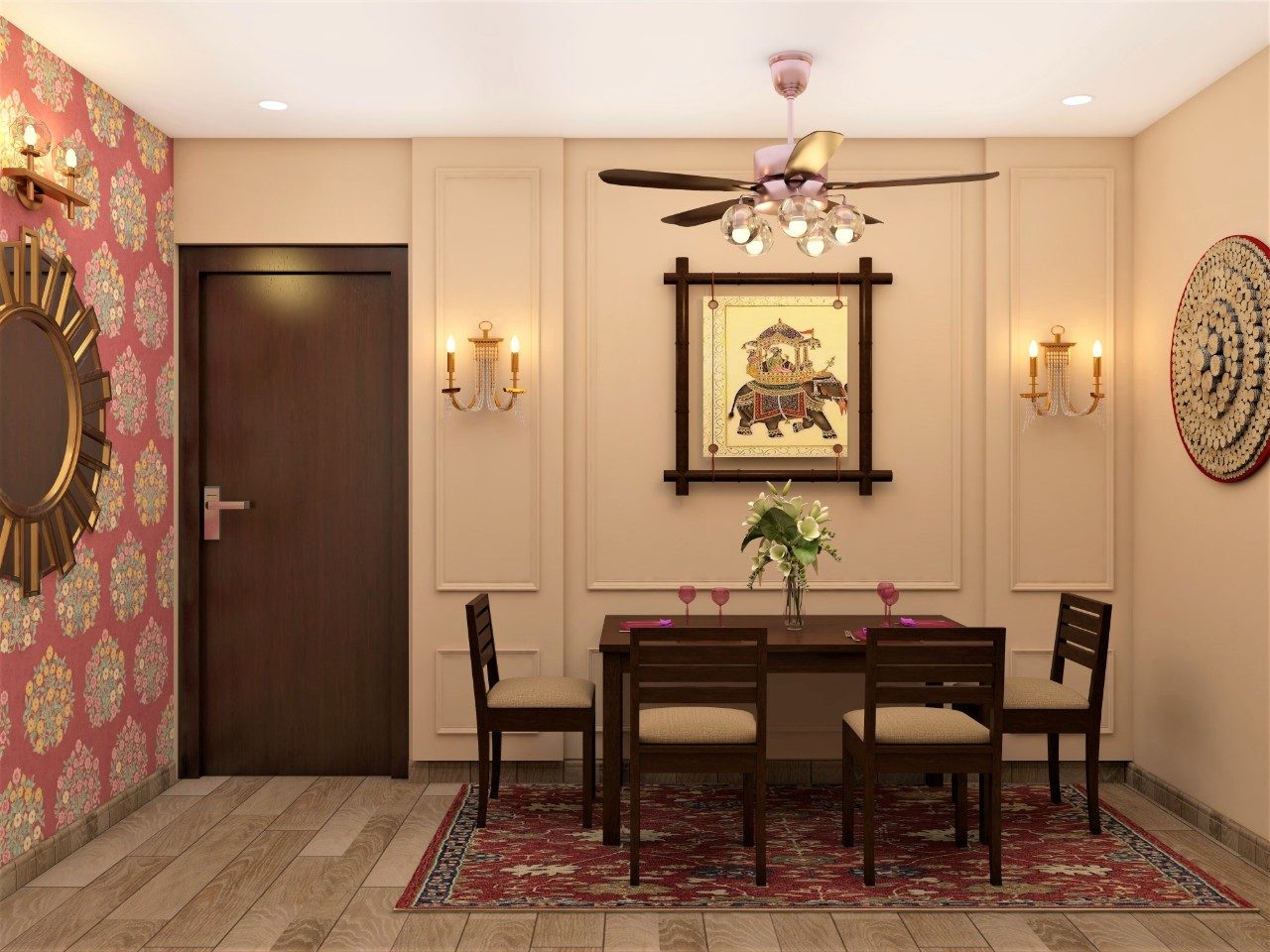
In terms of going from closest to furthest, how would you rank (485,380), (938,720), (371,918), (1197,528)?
1. (371,918)
2. (938,720)
3. (1197,528)
4. (485,380)

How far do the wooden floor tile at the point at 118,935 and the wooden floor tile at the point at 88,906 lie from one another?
3cm

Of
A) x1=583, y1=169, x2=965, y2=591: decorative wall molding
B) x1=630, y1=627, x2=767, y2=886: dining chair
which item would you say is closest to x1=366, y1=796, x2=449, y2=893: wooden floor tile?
x1=630, y1=627, x2=767, y2=886: dining chair

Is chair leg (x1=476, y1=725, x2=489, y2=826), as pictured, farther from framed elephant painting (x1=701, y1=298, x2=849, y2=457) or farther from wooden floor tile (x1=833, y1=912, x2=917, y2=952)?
framed elephant painting (x1=701, y1=298, x2=849, y2=457)

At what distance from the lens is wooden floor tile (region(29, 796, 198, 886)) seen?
3.52 m

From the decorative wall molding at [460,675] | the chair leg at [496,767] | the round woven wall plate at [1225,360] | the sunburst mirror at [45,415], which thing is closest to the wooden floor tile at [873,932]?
the chair leg at [496,767]

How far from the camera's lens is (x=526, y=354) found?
4.64 metres

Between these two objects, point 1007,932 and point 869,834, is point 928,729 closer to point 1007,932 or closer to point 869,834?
point 869,834

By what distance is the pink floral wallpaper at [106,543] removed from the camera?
3455 millimetres

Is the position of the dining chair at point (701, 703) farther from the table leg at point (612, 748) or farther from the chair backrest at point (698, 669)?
the table leg at point (612, 748)

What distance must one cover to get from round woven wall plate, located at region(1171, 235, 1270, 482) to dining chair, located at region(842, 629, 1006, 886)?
4.01ft

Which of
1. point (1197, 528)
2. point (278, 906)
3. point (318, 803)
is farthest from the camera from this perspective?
point (318, 803)

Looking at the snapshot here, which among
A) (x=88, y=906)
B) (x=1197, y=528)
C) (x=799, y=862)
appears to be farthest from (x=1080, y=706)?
(x=88, y=906)

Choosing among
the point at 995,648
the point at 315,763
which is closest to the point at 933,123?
the point at 995,648

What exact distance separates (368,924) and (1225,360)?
3.50 m
